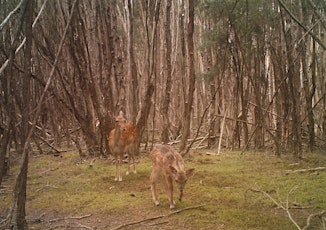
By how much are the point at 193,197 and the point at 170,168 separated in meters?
0.84

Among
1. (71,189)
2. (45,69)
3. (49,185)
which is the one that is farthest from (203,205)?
(45,69)

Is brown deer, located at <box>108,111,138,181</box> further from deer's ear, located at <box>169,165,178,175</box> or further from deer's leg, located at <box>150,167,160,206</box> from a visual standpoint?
deer's ear, located at <box>169,165,178,175</box>

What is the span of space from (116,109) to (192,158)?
6.99 feet

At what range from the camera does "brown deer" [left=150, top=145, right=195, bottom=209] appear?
5.18 m

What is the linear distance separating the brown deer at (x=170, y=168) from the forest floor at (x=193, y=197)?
0.87 feet

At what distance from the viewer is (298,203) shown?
536cm

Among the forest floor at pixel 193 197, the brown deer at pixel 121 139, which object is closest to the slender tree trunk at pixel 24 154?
the forest floor at pixel 193 197

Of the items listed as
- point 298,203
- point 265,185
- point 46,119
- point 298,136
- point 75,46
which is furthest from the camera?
point 46,119

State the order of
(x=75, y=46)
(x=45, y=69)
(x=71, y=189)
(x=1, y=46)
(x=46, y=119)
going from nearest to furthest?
1. (x=1, y=46)
2. (x=71, y=189)
3. (x=75, y=46)
4. (x=45, y=69)
5. (x=46, y=119)

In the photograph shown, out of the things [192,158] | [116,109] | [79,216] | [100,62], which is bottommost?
[79,216]

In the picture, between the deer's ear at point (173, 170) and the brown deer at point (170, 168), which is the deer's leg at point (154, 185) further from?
the deer's ear at point (173, 170)

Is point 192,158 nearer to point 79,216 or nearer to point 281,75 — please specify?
point 281,75

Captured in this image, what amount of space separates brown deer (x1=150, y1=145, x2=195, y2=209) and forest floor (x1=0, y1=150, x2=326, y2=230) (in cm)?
26

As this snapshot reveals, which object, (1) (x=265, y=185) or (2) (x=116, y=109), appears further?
(2) (x=116, y=109)
